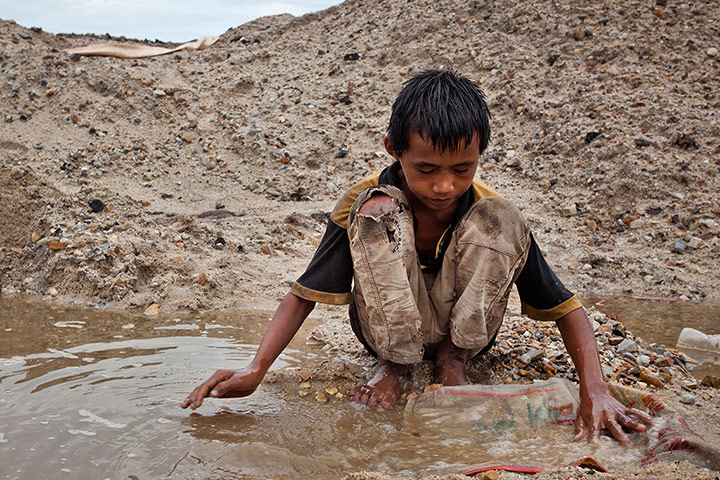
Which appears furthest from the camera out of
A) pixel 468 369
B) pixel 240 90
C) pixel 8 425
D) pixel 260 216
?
pixel 240 90

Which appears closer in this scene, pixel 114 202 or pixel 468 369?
pixel 468 369

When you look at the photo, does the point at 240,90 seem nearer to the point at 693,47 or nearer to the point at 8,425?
the point at 693,47

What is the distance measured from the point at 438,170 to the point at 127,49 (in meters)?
6.64

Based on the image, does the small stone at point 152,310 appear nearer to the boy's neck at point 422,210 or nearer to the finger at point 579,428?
the boy's neck at point 422,210

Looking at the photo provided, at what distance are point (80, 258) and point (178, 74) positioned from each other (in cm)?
402

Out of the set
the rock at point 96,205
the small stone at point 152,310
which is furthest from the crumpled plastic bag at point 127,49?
the small stone at point 152,310

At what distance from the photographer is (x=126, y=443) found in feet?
5.35

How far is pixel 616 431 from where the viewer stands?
1.57m

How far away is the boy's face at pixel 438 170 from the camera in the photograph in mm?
1724

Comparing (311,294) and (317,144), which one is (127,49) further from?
(311,294)

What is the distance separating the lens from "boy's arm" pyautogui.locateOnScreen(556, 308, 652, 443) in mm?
1593

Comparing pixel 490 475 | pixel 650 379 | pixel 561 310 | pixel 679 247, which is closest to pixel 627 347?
pixel 650 379

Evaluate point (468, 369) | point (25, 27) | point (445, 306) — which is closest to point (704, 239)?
point (468, 369)

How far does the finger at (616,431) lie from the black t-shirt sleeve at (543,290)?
1.17ft
